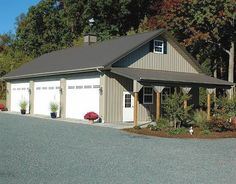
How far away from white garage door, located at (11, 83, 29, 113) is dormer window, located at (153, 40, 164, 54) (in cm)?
1302

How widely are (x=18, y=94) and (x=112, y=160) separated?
28.9 metres

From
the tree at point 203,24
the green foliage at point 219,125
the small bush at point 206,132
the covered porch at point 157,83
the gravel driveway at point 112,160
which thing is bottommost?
the gravel driveway at point 112,160

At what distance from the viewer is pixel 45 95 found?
111 feet

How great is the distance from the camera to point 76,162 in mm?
11227

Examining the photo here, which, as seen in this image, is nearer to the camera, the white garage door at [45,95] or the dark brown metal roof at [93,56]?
the dark brown metal roof at [93,56]

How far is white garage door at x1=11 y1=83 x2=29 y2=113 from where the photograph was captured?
122 feet

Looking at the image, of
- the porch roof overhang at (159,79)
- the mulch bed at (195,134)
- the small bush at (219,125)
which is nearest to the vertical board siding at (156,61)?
the porch roof overhang at (159,79)

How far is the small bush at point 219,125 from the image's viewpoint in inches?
808

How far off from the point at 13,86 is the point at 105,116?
1726 centimetres

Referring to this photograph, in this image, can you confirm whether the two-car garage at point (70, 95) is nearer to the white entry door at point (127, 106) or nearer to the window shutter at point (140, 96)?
the white entry door at point (127, 106)

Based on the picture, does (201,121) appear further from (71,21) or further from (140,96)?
(71,21)

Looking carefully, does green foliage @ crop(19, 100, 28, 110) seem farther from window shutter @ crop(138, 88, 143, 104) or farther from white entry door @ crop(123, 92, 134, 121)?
window shutter @ crop(138, 88, 143, 104)

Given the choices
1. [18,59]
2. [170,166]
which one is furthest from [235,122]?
[18,59]

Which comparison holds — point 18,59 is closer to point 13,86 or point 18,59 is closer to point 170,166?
point 13,86
